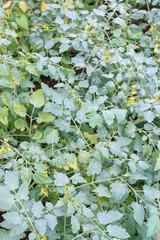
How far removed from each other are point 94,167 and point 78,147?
5.7 inches

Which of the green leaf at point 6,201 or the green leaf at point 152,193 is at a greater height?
the green leaf at point 6,201

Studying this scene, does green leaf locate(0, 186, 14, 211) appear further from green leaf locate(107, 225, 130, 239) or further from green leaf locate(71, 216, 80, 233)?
green leaf locate(107, 225, 130, 239)

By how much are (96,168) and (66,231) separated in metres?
0.33

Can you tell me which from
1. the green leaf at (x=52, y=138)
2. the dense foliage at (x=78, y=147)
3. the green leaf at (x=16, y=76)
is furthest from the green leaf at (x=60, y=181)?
the green leaf at (x=16, y=76)

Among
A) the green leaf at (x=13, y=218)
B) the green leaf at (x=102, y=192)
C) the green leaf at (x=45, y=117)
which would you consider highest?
the green leaf at (x=45, y=117)

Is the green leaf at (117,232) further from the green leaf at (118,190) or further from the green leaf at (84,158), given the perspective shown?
the green leaf at (84,158)

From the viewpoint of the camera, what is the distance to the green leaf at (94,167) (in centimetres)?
131

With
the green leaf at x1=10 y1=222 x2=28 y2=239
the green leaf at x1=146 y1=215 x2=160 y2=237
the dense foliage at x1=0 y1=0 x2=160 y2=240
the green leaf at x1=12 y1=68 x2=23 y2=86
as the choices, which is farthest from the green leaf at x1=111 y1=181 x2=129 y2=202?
the green leaf at x1=12 y1=68 x2=23 y2=86

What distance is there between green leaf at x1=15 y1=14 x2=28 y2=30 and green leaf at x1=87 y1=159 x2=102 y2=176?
1.16m

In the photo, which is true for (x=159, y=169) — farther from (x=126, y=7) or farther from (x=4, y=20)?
(x=4, y=20)

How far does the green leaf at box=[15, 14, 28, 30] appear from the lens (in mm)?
1956

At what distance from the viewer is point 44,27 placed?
1.92m

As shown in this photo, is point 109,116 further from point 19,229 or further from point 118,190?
point 19,229

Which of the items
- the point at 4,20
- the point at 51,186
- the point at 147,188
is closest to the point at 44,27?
the point at 4,20
